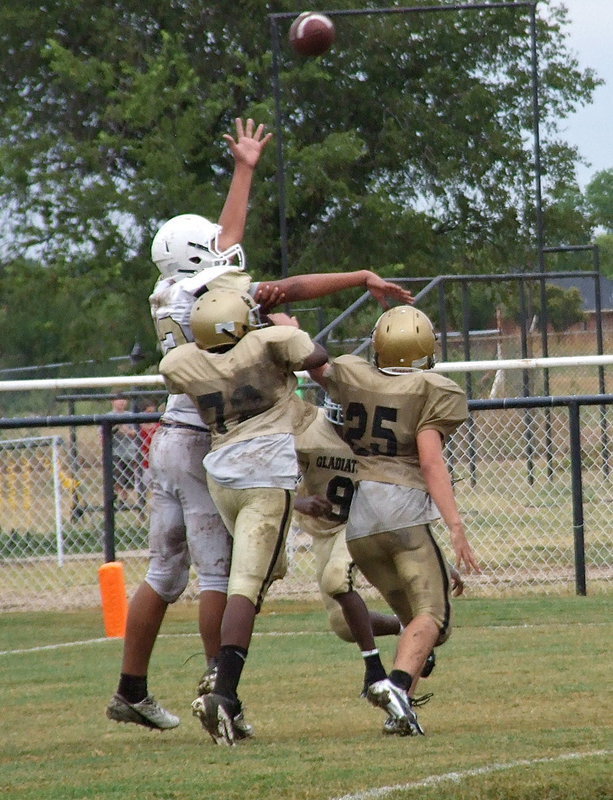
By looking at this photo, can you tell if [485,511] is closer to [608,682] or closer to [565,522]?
[565,522]

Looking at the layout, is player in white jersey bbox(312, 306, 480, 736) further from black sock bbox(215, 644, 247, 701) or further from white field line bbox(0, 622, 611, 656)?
white field line bbox(0, 622, 611, 656)

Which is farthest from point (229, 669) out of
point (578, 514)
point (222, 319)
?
point (578, 514)

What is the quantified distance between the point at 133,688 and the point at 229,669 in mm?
712

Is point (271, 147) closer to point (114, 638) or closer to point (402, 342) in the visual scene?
point (114, 638)

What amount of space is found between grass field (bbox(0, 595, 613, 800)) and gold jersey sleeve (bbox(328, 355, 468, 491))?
1.01m

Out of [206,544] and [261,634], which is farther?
[261,634]

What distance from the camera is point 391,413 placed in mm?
5609

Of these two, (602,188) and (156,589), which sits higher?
(602,188)

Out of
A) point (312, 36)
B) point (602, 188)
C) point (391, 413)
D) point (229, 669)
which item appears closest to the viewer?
point (229, 669)

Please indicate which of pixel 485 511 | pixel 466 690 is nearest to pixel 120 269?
pixel 485 511

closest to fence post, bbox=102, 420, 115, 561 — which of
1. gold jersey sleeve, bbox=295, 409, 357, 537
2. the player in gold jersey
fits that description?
the player in gold jersey

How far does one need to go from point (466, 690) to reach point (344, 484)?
4.23 ft

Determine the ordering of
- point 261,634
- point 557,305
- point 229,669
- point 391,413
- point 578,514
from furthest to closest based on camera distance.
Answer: point 557,305
point 578,514
point 261,634
point 391,413
point 229,669

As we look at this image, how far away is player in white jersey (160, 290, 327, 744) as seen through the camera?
5.36 meters
